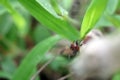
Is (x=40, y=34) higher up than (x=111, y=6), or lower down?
higher up

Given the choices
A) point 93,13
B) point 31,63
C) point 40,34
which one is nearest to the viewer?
point 93,13

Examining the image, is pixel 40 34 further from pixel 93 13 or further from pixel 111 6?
pixel 93 13

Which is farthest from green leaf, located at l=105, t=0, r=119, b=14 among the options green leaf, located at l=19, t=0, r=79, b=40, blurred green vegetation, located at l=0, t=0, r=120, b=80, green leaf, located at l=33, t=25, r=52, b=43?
green leaf, located at l=33, t=25, r=52, b=43

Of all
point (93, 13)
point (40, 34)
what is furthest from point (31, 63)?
point (40, 34)

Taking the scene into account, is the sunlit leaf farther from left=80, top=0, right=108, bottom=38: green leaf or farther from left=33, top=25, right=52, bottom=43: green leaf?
left=33, top=25, right=52, bottom=43: green leaf

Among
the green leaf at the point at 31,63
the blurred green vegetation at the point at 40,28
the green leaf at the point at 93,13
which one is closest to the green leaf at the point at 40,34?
the blurred green vegetation at the point at 40,28

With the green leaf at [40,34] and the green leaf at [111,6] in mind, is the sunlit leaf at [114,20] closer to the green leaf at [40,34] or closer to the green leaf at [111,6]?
the green leaf at [111,6]

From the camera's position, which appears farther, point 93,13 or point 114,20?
point 114,20
